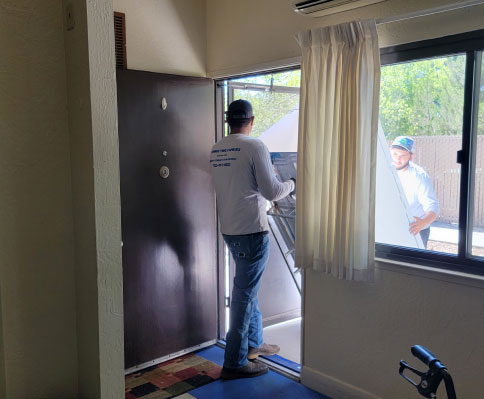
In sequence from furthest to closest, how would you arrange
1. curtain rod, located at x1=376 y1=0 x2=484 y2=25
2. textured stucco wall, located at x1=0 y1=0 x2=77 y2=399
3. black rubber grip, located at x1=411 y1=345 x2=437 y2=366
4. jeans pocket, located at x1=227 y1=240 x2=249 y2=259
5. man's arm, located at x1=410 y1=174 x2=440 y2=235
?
jeans pocket, located at x1=227 y1=240 x2=249 y2=259 → man's arm, located at x1=410 y1=174 x2=440 y2=235 → curtain rod, located at x1=376 y1=0 x2=484 y2=25 → textured stucco wall, located at x1=0 y1=0 x2=77 y2=399 → black rubber grip, located at x1=411 y1=345 x2=437 y2=366

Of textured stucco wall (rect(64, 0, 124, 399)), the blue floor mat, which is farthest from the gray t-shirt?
textured stucco wall (rect(64, 0, 124, 399))

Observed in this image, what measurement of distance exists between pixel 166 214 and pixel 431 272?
1.72 m

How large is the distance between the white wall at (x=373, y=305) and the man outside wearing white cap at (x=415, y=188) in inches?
10.0

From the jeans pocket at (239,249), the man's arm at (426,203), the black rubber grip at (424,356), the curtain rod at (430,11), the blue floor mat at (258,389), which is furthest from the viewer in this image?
the jeans pocket at (239,249)

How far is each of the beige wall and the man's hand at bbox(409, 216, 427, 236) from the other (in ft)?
6.09

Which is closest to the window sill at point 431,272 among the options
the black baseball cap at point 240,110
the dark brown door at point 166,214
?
the black baseball cap at point 240,110

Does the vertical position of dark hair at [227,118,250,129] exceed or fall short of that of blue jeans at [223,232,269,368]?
it exceeds it

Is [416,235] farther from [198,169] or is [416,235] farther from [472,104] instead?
[198,169]

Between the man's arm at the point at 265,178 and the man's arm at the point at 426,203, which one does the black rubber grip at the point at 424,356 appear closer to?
the man's arm at the point at 426,203

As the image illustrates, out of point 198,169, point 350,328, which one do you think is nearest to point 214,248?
point 198,169

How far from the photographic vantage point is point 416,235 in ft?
7.95

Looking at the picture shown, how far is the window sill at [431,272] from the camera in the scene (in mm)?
2131

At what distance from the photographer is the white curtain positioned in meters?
2.35

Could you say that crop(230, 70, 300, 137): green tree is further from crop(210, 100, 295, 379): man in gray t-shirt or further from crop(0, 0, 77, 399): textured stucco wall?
crop(0, 0, 77, 399): textured stucco wall
